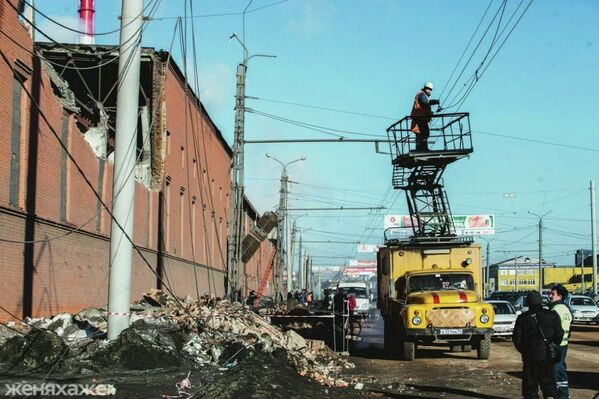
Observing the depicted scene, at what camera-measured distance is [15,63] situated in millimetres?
15836

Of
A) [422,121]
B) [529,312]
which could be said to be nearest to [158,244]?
[422,121]

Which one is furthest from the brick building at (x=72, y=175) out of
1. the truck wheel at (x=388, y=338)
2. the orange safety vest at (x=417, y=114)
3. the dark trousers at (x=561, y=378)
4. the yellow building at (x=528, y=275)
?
the yellow building at (x=528, y=275)

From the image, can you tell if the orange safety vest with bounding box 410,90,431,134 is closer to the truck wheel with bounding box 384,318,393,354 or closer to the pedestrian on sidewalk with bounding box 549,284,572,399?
the truck wheel with bounding box 384,318,393,354

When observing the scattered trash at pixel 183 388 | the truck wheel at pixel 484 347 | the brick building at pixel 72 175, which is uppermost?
the brick building at pixel 72 175

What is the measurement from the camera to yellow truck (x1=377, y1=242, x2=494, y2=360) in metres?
18.1

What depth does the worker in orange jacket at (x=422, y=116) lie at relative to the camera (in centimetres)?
2244

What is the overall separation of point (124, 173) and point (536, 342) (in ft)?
25.3

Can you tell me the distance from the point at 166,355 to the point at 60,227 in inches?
279

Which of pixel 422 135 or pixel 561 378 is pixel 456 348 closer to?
pixel 422 135

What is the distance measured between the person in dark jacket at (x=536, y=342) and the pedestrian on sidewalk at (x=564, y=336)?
0.21 m

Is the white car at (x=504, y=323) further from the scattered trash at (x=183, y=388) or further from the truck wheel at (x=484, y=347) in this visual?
the scattered trash at (x=183, y=388)

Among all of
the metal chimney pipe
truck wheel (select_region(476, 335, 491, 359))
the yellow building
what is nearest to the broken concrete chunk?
truck wheel (select_region(476, 335, 491, 359))

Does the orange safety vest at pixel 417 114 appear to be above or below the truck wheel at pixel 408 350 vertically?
above

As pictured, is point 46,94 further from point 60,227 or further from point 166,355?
point 166,355
